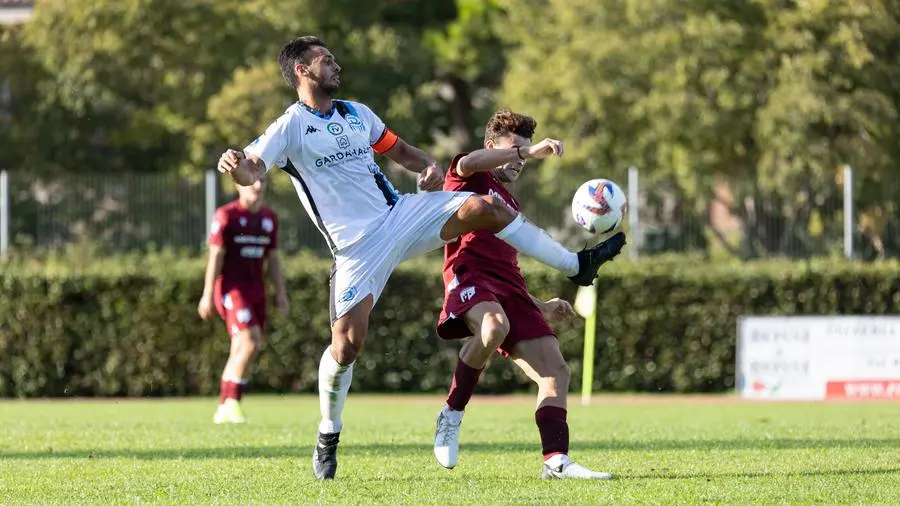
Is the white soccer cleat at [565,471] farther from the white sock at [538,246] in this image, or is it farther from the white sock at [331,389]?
the white sock at [331,389]

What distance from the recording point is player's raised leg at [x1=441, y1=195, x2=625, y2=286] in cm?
819

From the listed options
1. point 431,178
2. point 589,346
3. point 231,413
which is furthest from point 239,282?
point 589,346

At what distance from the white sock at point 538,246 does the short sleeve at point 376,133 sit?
1.03m

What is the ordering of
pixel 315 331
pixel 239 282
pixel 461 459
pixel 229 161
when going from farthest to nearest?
pixel 315 331
pixel 239 282
pixel 461 459
pixel 229 161

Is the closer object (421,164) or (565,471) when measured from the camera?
(565,471)

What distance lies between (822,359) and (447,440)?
1183cm

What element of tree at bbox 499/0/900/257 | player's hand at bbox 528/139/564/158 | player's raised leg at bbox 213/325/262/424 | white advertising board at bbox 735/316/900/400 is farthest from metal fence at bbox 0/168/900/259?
player's hand at bbox 528/139/564/158

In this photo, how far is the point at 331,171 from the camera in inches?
330

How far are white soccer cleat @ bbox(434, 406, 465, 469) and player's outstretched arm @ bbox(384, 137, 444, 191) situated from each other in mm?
1309

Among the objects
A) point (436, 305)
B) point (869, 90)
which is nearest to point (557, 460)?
point (436, 305)

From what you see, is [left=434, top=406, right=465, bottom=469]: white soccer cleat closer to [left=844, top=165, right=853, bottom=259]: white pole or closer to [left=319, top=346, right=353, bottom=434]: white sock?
[left=319, top=346, right=353, bottom=434]: white sock

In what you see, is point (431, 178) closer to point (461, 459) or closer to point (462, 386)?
point (462, 386)

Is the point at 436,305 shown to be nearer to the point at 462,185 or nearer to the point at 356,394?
the point at 356,394

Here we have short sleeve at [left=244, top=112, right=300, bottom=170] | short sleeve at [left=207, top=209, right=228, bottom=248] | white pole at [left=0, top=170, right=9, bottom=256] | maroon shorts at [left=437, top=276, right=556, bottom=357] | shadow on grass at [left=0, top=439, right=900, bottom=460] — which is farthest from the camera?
white pole at [left=0, top=170, right=9, bottom=256]
